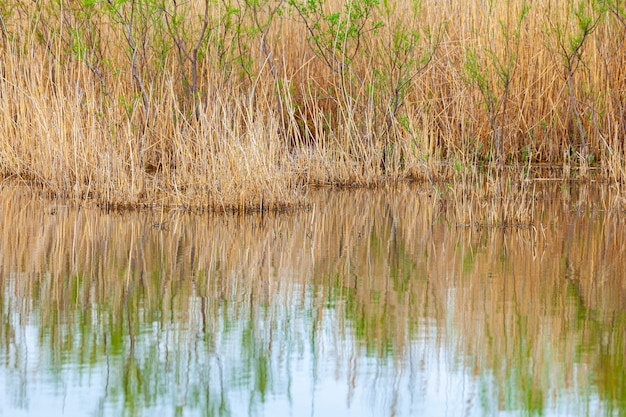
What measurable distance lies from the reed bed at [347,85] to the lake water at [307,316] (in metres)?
1.89

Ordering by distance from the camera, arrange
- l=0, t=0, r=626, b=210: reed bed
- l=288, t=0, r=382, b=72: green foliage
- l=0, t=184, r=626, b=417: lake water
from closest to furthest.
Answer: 1. l=0, t=184, r=626, b=417: lake water
2. l=0, t=0, r=626, b=210: reed bed
3. l=288, t=0, r=382, b=72: green foliage

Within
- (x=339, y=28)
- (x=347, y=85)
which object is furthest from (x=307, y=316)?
(x=347, y=85)

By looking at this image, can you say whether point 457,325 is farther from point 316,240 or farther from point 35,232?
point 35,232

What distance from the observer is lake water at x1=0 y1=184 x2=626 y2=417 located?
333cm

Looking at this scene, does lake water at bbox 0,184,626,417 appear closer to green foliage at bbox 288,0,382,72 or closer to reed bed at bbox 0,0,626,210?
reed bed at bbox 0,0,626,210

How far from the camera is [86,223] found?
6.87 meters

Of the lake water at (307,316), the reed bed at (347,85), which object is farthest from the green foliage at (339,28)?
the lake water at (307,316)

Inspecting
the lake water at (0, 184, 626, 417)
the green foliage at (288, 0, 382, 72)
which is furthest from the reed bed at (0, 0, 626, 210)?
the lake water at (0, 184, 626, 417)

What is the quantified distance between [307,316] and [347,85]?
6.46m

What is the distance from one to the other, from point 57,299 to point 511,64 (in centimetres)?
631

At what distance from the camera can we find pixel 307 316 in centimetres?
Answer: 438

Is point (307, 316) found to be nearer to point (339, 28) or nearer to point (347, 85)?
point (339, 28)

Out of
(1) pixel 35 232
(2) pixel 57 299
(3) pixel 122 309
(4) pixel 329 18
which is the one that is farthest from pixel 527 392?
(4) pixel 329 18

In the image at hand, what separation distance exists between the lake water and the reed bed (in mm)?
1892
